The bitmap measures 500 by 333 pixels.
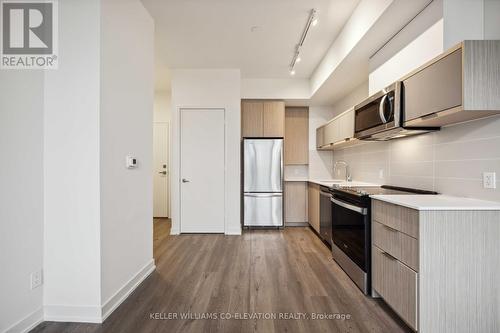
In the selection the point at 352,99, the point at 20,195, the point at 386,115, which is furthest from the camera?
the point at 352,99

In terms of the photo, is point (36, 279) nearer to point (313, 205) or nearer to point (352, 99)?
point (313, 205)

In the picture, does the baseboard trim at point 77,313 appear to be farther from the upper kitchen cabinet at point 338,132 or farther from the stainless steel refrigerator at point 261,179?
the upper kitchen cabinet at point 338,132

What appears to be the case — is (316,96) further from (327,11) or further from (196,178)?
(196,178)

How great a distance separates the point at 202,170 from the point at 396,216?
123 inches

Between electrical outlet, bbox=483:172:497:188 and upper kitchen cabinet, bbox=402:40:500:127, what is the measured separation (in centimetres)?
40

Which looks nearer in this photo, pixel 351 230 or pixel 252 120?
pixel 351 230

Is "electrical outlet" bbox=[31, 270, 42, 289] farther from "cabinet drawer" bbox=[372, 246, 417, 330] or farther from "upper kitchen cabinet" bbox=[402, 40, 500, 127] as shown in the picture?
"upper kitchen cabinet" bbox=[402, 40, 500, 127]

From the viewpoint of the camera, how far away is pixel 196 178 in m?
4.29

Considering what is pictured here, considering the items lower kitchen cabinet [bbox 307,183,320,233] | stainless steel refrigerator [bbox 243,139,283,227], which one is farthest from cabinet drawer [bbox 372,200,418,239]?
stainless steel refrigerator [bbox 243,139,283,227]

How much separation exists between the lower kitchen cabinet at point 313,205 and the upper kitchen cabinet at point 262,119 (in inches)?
45.2

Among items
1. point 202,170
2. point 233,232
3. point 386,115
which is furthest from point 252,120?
point 386,115

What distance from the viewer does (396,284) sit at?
5.89 feet

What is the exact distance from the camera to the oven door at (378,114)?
2182 mm

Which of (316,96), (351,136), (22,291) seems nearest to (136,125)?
(22,291)
